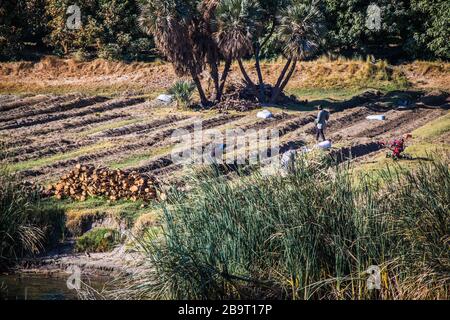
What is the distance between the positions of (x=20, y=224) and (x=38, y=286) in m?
1.72

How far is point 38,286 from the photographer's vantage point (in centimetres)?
1812

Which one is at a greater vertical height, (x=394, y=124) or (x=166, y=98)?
(x=166, y=98)

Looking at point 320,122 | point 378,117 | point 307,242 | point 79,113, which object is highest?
point 307,242

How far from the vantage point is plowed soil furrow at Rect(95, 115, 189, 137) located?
102ft

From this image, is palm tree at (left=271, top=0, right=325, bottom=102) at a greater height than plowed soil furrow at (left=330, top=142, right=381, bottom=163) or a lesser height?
greater

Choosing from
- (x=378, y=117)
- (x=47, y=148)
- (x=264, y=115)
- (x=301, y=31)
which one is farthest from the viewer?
(x=301, y=31)

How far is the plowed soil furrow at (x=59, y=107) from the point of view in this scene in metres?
33.2

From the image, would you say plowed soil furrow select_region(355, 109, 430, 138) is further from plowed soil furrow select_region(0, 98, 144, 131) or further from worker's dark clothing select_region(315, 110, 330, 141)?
plowed soil furrow select_region(0, 98, 144, 131)

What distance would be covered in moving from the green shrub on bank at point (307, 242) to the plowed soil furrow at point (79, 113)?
1894 cm

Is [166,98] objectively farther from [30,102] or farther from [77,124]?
[30,102]

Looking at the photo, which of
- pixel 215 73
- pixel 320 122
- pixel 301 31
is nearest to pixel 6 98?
pixel 215 73

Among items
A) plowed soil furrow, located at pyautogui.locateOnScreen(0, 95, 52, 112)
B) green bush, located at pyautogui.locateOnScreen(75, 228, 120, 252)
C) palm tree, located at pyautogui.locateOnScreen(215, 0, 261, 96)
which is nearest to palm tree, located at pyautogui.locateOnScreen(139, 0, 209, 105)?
palm tree, located at pyautogui.locateOnScreen(215, 0, 261, 96)
